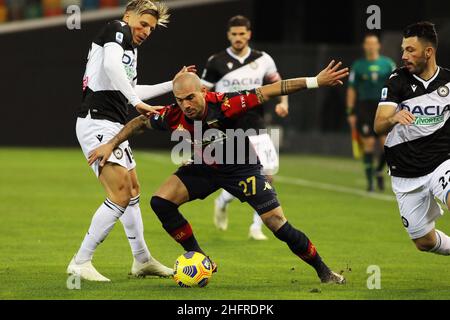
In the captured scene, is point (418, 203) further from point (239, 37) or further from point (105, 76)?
point (239, 37)

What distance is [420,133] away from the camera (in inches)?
326

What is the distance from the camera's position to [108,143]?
27.3 feet

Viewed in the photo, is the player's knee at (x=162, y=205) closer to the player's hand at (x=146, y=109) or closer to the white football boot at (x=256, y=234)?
the player's hand at (x=146, y=109)

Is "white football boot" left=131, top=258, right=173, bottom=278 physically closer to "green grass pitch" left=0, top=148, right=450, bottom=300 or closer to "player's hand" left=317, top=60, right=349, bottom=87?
"green grass pitch" left=0, top=148, right=450, bottom=300

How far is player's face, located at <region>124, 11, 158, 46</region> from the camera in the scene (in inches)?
338

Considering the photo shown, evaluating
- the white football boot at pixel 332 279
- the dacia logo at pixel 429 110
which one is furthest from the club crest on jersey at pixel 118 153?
the dacia logo at pixel 429 110

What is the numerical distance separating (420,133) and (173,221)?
2.22 metres

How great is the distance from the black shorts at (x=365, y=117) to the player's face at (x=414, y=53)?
926cm

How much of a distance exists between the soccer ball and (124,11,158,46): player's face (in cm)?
199

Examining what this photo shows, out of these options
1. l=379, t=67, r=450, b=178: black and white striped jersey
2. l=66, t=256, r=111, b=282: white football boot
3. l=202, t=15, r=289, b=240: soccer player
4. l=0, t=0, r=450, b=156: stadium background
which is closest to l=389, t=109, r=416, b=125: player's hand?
l=379, t=67, r=450, b=178: black and white striped jersey

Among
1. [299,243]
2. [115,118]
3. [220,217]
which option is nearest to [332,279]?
[299,243]

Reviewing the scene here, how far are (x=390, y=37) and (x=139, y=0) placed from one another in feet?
61.4

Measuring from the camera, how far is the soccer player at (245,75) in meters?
12.0
